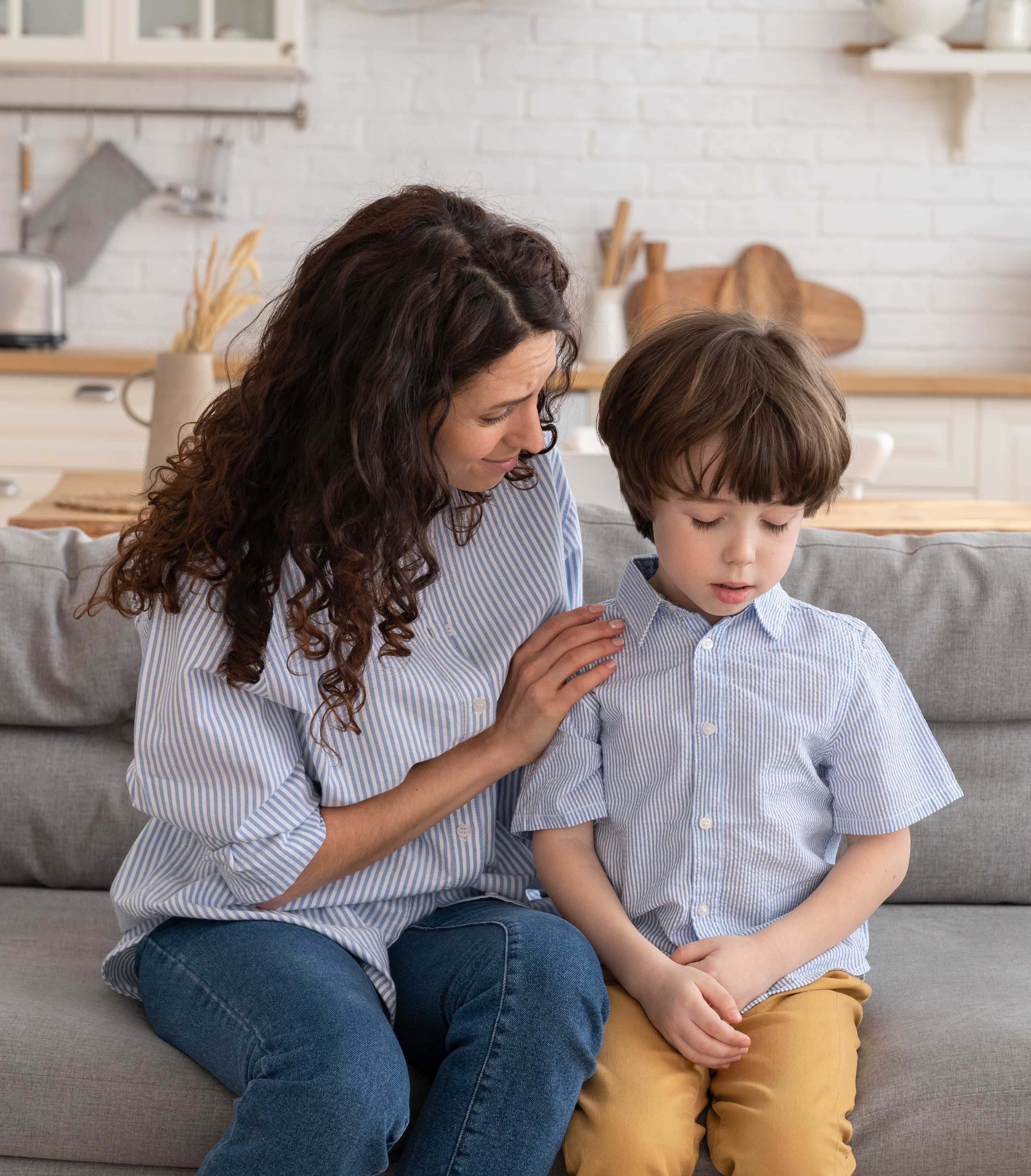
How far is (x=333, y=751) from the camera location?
118 centimetres

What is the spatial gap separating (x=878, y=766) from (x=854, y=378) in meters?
2.45

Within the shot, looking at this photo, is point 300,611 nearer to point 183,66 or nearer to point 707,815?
point 707,815

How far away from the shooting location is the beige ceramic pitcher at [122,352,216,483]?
2002 millimetres

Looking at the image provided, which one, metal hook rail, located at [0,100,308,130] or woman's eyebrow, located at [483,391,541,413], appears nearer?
woman's eyebrow, located at [483,391,541,413]

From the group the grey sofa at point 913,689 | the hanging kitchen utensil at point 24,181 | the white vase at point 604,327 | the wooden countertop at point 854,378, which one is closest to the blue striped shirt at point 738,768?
the grey sofa at point 913,689

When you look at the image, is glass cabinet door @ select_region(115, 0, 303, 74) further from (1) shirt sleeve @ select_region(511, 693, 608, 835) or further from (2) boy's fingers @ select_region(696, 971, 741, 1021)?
(2) boy's fingers @ select_region(696, 971, 741, 1021)

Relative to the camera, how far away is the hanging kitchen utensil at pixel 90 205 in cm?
397

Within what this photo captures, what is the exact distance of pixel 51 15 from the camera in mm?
3676

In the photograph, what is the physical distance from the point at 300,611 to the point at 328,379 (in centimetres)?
20

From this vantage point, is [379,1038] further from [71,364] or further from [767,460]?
[71,364]

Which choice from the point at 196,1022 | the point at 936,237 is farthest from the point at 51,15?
the point at 196,1022

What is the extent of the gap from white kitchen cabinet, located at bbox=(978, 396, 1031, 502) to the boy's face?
2.50 metres

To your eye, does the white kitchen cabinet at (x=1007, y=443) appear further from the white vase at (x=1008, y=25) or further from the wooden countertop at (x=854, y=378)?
the white vase at (x=1008, y=25)

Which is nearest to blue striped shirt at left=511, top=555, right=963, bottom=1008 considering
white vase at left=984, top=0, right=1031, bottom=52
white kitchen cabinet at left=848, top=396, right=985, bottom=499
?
white kitchen cabinet at left=848, top=396, right=985, bottom=499
